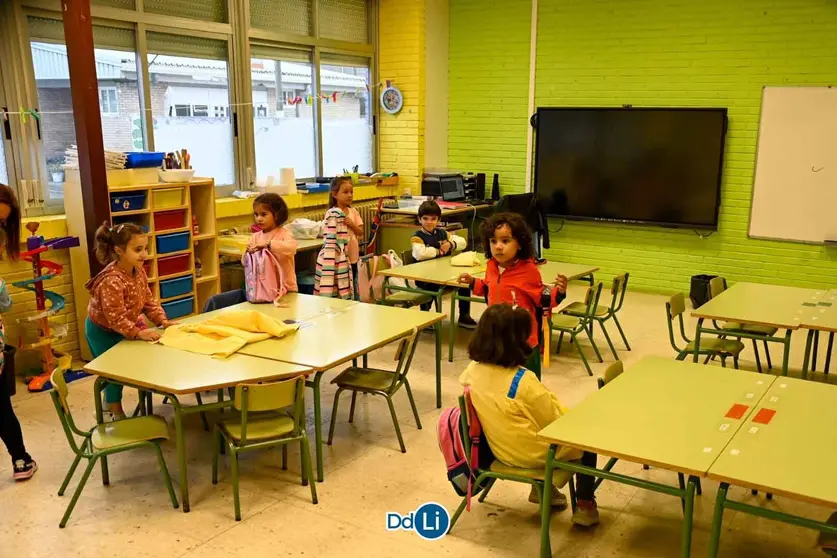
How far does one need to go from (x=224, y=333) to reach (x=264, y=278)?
3.14 feet

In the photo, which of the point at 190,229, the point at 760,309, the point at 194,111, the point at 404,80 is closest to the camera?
the point at 760,309

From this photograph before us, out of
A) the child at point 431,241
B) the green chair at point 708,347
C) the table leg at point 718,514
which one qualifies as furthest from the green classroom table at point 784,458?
the child at point 431,241

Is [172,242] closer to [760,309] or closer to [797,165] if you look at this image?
[760,309]

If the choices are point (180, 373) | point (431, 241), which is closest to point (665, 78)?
point (431, 241)

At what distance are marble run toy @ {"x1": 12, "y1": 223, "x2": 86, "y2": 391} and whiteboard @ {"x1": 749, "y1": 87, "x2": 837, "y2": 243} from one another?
249 inches

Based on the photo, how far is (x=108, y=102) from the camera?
5977 millimetres

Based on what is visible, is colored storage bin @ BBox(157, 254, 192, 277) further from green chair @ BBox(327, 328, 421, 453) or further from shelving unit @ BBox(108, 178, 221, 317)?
green chair @ BBox(327, 328, 421, 453)

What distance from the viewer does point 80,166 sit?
16.8 ft

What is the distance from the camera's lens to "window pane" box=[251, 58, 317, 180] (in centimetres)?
743

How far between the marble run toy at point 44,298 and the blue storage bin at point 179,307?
801 mm

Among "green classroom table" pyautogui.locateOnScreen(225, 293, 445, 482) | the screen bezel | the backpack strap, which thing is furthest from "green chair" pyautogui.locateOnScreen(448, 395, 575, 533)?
the screen bezel

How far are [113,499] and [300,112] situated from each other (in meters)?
5.14

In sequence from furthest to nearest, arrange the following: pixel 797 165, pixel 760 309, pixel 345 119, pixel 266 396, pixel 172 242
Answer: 1. pixel 345 119
2. pixel 797 165
3. pixel 172 242
4. pixel 760 309
5. pixel 266 396

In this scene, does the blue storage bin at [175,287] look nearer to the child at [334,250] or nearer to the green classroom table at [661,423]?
→ the child at [334,250]
